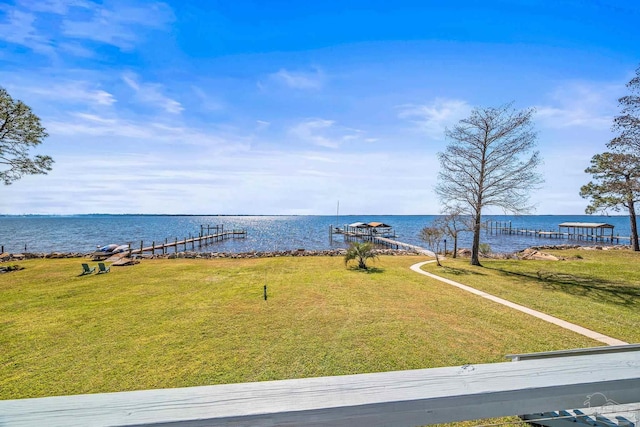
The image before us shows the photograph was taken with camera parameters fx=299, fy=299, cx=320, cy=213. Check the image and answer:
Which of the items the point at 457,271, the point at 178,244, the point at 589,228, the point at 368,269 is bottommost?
the point at 178,244

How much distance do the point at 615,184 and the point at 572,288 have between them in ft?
14.2

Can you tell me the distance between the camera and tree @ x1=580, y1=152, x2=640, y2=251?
11594 mm

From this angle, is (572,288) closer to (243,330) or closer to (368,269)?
(368,269)

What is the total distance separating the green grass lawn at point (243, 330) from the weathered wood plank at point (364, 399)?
4.52m

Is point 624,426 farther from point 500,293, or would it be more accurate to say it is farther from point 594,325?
point 500,293

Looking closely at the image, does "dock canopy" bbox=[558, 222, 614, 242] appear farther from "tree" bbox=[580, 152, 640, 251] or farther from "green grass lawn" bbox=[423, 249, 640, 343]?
"green grass lawn" bbox=[423, 249, 640, 343]

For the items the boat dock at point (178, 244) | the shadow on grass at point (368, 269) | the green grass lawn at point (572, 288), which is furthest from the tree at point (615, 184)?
the boat dock at point (178, 244)

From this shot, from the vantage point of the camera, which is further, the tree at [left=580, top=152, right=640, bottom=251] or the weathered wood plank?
the tree at [left=580, top=152, right=640, bottom=251]

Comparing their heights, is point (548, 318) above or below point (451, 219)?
below

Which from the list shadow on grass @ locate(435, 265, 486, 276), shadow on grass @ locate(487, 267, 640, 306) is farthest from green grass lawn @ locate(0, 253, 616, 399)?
shadow on grass @ locate(435, 265, 486, 276)

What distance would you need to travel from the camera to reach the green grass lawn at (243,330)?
552cm

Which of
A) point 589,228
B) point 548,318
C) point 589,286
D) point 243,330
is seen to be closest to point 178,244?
point 243,330

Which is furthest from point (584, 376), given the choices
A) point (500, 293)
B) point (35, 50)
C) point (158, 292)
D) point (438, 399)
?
point (35, 50)

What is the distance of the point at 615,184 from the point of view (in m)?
11.5
